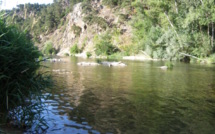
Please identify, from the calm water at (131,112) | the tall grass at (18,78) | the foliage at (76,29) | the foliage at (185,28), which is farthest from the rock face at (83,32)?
the tall grass at (18,78)

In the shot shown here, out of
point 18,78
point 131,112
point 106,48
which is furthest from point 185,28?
point 18,78

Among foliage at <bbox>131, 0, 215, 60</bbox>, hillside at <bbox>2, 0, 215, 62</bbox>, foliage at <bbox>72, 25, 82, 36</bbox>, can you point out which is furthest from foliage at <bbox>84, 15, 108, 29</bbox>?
foliage at <bbox>131, 0, 215, 60</bbox>

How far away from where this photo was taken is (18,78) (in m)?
6.80

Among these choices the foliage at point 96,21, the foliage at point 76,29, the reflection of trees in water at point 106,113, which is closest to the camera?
the reflection of trees in water at point 106,113

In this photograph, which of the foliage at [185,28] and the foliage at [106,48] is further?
the foliage at [106,48]

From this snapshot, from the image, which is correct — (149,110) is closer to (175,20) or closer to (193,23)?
(193,23)

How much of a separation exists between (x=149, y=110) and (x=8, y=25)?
6.45 meters

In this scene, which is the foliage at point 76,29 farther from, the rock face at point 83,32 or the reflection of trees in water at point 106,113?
the reflection of trees in water at point 106,113

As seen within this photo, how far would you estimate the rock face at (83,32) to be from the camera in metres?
94.5

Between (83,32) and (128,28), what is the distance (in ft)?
89.5

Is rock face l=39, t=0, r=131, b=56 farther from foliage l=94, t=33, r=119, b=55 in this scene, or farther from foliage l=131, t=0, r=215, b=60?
foliage l=131, t=0, r=215, b=60

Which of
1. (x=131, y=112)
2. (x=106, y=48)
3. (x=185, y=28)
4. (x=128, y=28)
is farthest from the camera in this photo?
(x=128, y=28)

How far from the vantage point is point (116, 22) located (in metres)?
98.7

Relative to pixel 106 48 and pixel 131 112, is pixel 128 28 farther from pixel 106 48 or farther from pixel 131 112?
pixel 131 112
